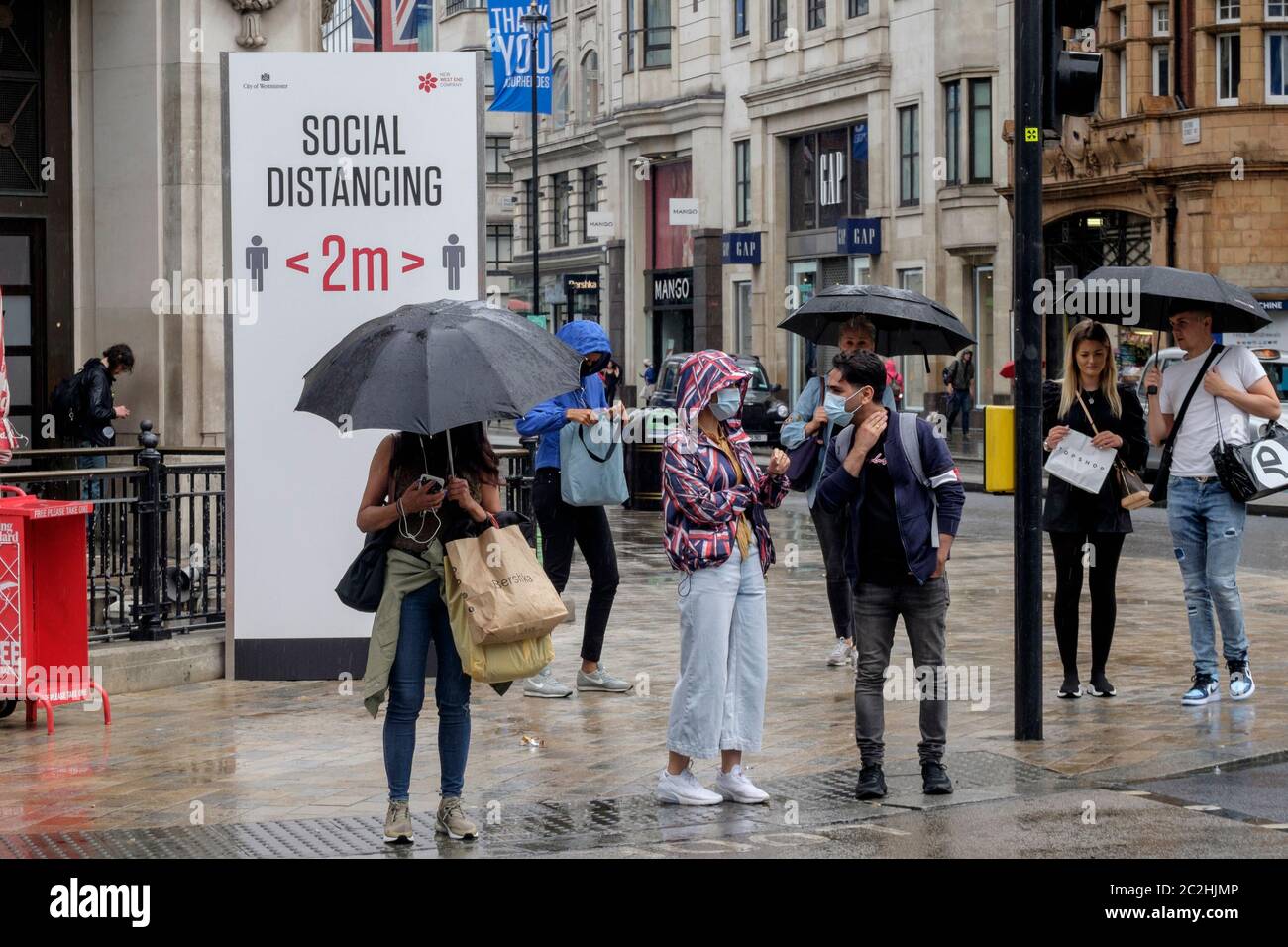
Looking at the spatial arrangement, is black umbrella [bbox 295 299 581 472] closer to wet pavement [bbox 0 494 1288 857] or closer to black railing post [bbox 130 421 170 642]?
wet pavement [bbox 0 494 1288 857]

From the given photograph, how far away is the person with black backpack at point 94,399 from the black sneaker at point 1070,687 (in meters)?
7.50

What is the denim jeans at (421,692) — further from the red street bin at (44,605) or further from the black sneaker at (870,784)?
the red street bin at (44,605)

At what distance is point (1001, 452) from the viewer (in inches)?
343

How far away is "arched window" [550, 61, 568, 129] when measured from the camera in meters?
59.6

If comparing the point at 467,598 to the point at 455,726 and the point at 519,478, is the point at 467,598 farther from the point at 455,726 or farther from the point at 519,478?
the point at 519,478

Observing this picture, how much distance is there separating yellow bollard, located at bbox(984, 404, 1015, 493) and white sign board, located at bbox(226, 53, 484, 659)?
309 centimetres

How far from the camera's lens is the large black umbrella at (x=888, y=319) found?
382 inches

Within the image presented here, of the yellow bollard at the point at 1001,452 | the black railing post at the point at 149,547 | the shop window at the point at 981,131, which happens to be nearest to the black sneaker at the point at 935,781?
the yellow bollard at the point at 1001,452

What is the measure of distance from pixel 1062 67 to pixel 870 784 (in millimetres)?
3432

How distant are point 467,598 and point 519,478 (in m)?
4.91

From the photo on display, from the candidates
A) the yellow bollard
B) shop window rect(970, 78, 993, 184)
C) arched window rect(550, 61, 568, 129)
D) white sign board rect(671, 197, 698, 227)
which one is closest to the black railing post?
the yellow bollard

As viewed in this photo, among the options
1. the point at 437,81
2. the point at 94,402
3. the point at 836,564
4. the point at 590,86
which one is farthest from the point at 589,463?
the point at 590,86
